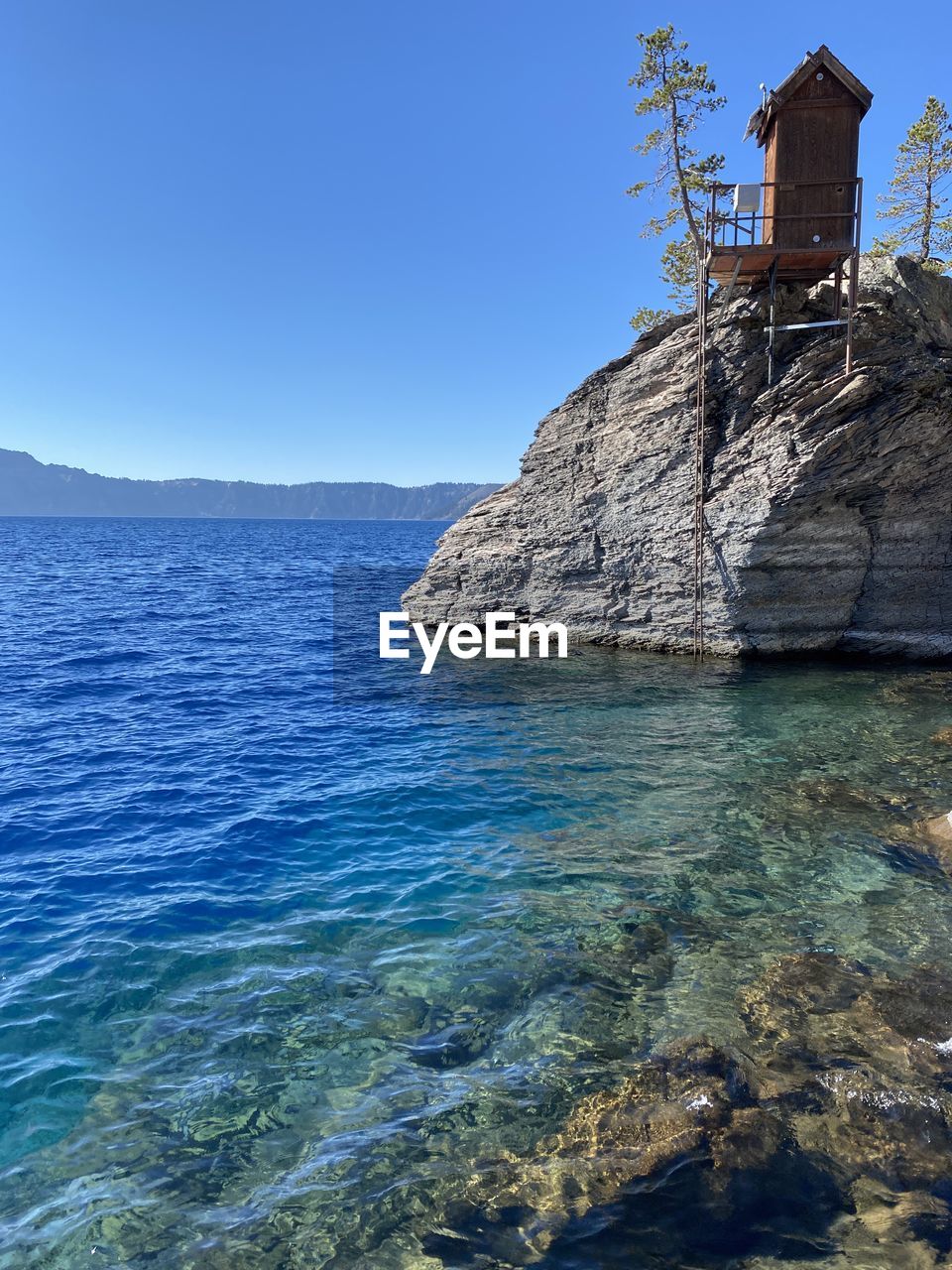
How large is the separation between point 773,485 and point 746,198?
10.3 meters

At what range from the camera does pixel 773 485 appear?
89.8ft

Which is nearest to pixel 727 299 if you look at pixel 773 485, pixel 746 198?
pixel 746 198

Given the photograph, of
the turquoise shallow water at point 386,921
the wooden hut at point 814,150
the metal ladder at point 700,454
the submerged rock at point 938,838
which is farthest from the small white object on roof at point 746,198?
the submerged rock at point 938,838

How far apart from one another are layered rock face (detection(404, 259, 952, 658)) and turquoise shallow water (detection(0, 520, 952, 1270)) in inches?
126

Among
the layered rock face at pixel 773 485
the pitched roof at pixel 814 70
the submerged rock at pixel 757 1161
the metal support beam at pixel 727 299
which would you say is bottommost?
the submerged rock at pixel 757 1161

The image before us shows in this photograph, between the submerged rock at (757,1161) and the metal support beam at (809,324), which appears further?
the metal support beam at (809,324)

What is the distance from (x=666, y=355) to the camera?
101ft

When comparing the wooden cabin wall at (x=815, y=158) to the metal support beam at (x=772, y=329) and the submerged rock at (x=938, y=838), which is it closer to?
the metal support beam at (x=772, y=329)

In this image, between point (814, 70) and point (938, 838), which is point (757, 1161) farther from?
point (814, 70)

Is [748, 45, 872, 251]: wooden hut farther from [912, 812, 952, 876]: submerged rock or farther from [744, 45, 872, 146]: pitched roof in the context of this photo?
[912, 812, 952, 876]: submerged rock

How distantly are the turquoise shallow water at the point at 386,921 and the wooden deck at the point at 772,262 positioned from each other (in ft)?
48.1

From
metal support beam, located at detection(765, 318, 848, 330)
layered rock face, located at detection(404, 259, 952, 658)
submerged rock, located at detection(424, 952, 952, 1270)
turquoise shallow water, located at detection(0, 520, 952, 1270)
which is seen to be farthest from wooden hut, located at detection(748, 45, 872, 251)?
submerged rock, located at detection(424, 952, 952, 1270)

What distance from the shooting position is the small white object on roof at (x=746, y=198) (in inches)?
1093

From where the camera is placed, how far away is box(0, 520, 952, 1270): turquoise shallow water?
7957 millimetres
